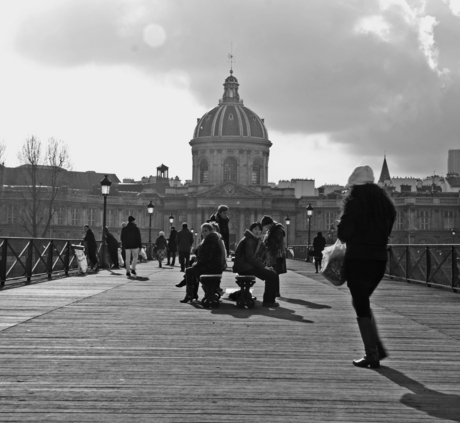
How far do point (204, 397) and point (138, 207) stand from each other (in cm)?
10829

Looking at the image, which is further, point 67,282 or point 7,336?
point 67,282

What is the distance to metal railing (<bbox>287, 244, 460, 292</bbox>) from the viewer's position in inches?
723

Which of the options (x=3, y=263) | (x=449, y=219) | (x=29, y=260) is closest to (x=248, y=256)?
(x=3, y=263)

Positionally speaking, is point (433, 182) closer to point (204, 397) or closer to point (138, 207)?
point (138, 207)

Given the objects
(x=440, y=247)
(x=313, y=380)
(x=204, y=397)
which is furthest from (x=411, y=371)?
(x=440, y=247)

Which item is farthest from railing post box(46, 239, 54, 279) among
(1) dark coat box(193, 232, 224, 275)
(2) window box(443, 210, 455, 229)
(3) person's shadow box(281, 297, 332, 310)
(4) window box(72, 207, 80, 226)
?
(2) window box(443, 210, 455, 229)

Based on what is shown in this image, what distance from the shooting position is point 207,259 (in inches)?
567

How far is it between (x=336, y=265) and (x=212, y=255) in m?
6.24

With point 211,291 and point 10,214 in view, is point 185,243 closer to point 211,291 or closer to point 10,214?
point 211,291

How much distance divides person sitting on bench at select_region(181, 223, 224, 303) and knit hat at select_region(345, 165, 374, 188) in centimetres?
622

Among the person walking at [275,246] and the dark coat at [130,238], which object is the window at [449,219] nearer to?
the dark coat at [130,238]

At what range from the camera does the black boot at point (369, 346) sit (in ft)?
25.0

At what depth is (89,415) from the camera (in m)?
5.60

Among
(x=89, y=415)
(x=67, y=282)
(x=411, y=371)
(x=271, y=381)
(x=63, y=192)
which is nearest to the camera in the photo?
(x=89, y=415)
